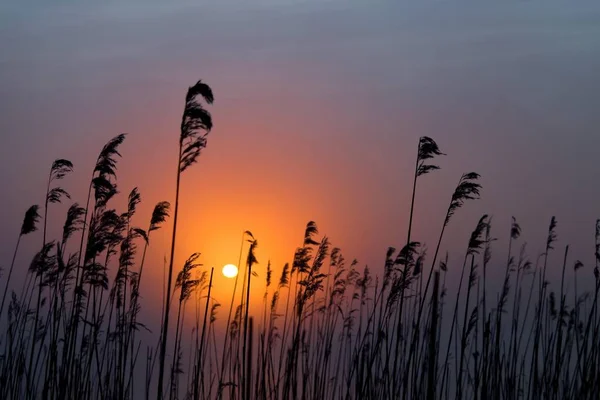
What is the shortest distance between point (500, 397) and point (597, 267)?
1471 mm

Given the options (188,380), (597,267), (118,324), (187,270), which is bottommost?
(188,380)

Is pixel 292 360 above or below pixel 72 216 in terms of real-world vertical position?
below

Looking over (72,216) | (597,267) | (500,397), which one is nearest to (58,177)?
(72,216)

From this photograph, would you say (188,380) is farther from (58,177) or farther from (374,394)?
(58,177)

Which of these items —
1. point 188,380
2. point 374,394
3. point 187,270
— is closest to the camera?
point 187,270

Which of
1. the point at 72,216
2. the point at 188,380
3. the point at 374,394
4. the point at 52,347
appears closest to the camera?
the point at 52,347

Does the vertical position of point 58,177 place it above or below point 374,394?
above

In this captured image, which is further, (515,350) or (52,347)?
(515,350)

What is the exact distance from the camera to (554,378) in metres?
5.98

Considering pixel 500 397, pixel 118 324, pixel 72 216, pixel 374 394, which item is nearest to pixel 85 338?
pixel 118 324

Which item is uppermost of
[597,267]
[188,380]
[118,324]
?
[597,267]

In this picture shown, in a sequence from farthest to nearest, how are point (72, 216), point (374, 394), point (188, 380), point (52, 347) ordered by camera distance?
point (188, 380) → point (374, 394) → point (72, 216) → point (52, 347)

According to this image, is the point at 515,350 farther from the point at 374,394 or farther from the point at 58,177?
the point at 58,177

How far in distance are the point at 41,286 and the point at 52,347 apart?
1355 millimetres
